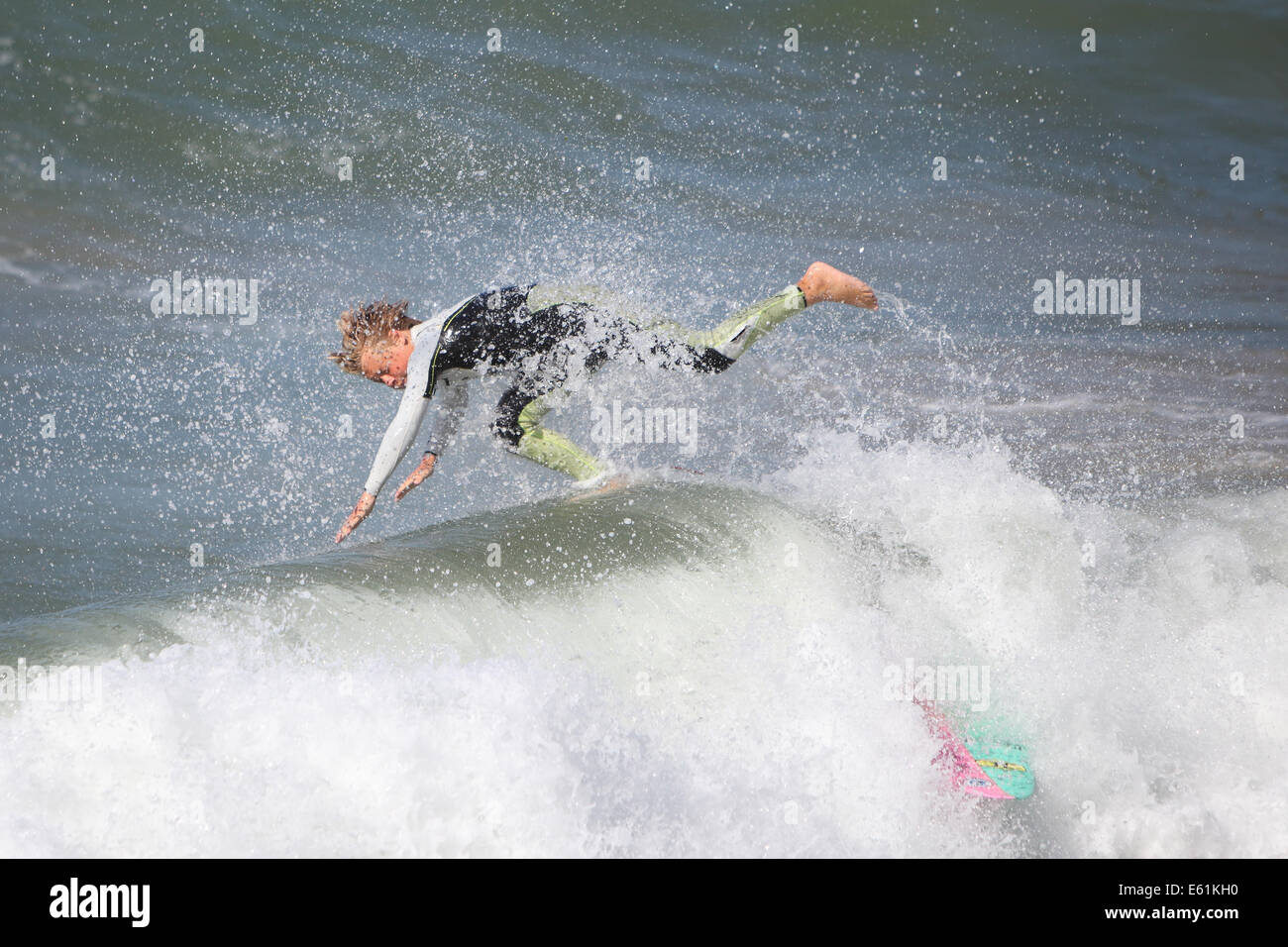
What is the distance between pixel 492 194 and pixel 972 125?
19.7ft

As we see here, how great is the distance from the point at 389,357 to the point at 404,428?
38 centimetres

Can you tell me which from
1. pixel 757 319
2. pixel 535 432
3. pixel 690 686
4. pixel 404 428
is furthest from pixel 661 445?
pixel 690 686

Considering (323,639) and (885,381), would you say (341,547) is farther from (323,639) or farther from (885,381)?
(885,381)

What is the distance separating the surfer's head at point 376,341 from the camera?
3967 mm

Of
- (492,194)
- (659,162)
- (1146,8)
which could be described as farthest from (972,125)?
(492,194)

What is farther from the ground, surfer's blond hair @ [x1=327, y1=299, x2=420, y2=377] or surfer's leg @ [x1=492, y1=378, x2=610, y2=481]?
surfer's blond hair @ [x1=327, y1=299, x2=420, y2=377]

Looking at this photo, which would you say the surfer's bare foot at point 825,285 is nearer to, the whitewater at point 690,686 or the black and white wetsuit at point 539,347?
the black and white wetsuit at point 539,347

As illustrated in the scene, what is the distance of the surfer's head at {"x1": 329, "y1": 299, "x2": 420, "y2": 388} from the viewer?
3.97 m

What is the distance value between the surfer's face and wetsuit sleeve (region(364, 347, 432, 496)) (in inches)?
4.8

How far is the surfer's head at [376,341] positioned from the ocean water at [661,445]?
58 centimetres

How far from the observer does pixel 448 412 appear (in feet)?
14.2

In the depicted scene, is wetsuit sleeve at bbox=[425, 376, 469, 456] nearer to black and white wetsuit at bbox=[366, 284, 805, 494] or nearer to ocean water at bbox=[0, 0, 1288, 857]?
black and white wetsuit at bbox=[366, 284, 805, 494]

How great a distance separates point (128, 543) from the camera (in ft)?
22.7

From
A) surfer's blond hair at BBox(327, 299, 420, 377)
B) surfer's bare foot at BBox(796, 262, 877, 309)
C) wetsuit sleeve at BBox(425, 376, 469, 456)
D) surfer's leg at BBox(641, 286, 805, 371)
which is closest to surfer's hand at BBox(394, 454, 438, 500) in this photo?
wetsuit sleeve at BBox(425, 376, 469, 456)
